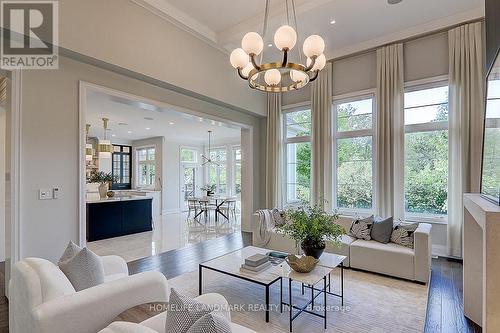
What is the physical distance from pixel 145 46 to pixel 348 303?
450 cm

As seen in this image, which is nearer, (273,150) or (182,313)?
(182,313)

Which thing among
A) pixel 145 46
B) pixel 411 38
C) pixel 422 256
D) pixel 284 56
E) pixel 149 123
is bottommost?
pixel 422 256

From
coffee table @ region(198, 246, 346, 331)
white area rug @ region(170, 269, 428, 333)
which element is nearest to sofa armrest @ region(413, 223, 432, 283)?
white area rug @ region(170, 269, 428, 333)

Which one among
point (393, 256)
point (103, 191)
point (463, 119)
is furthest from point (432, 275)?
point (103, 191)

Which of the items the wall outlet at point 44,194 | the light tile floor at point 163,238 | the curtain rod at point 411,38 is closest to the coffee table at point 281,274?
the wall outlet at point 44,194

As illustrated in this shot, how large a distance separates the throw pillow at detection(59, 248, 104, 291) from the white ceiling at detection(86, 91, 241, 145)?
275 centimetres

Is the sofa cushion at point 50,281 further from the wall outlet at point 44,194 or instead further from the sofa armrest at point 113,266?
the wall outlet at point 44,194

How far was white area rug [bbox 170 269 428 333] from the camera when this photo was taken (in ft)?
8.60

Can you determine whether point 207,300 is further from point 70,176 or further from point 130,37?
point 130,37

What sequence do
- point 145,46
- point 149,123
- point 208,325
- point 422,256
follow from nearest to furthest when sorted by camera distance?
1. point 208,325
2. point 422,256
3. point 145,46
4. point 149,123

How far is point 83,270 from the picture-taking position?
201 cm

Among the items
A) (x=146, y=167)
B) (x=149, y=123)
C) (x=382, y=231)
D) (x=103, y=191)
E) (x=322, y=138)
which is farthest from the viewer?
(x=146, y=167)

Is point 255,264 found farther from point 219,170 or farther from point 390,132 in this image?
point 219,170

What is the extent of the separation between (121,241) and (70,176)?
306 centimetres
